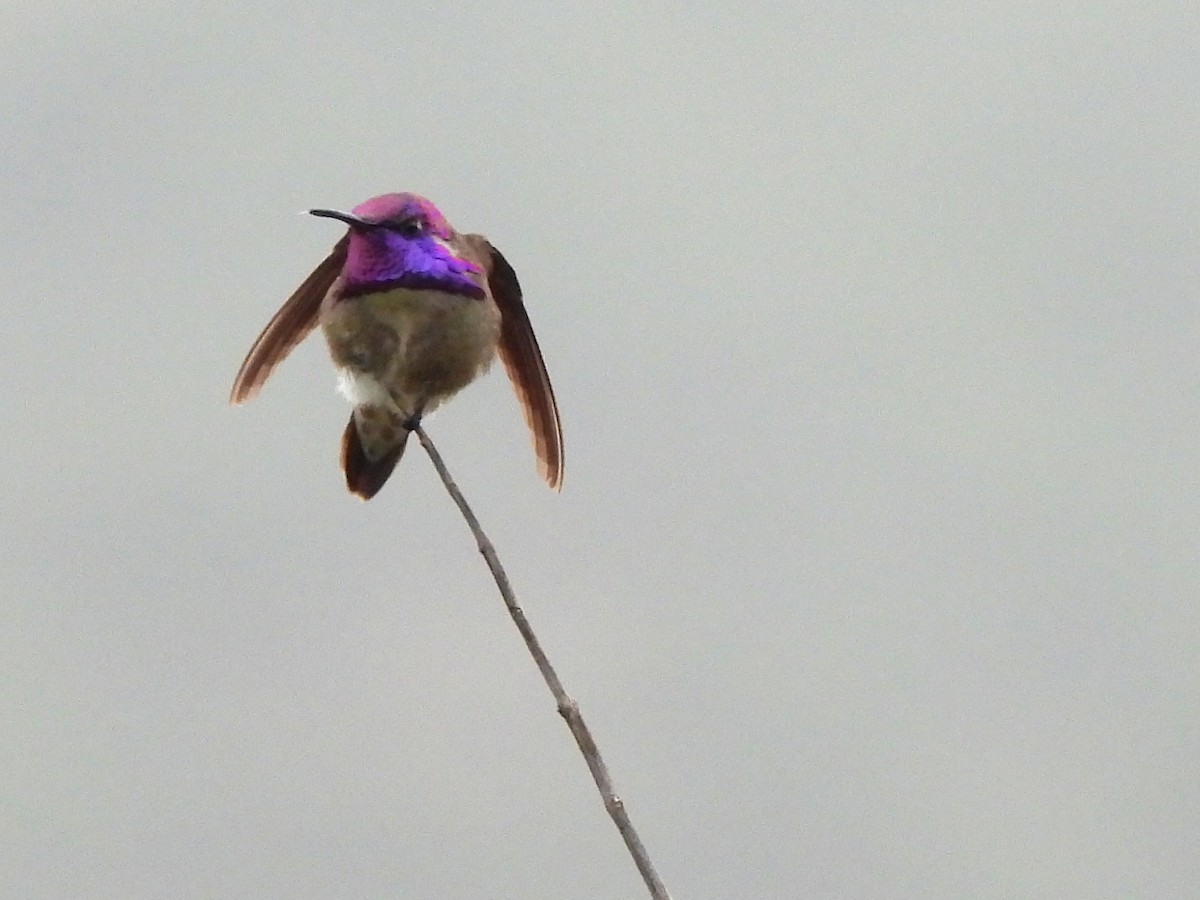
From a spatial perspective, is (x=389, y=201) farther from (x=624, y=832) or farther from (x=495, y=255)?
(x=624, y=832)

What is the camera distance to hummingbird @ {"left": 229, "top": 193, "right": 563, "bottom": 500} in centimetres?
252

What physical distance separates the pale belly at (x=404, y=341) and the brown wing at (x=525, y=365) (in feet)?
0.50

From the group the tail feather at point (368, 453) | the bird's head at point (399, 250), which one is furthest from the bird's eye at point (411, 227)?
the tail feather at point (368, 453)

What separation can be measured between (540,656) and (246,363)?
1.29 m

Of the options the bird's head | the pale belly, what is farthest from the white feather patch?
the bird's head

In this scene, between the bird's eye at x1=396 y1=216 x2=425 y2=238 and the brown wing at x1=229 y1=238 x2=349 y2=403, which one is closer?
the bird's eye at x1=396 y1=216 x2=425 y2=238

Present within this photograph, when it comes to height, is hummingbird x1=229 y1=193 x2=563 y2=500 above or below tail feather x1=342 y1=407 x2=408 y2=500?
above

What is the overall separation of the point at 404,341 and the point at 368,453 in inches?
15.9

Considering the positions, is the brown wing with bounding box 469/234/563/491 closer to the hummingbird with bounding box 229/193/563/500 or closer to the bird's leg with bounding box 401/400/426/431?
the hummingbird with bounding box 229/193/563/500

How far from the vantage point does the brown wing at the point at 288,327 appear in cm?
266

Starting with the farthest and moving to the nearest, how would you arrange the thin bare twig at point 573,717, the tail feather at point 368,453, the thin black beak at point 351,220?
the tail feather at point 368,453 < the thin black beak at point 351,220 < the thin bare twig at point 573,717

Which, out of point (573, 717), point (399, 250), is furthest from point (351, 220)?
point (573, 717)

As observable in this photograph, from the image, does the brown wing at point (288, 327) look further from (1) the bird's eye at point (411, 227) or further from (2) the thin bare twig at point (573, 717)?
(2) the thin bare twig at point (573, 717)

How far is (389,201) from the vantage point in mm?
2547
